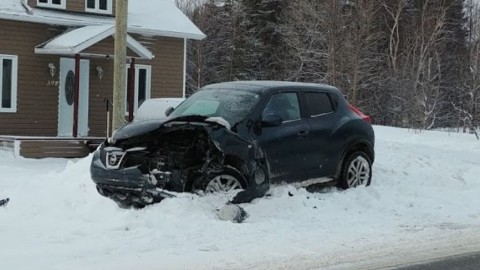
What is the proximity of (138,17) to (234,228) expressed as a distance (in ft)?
49.4

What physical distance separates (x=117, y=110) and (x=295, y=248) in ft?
17.4

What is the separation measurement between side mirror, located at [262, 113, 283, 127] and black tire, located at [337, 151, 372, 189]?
5.14ft

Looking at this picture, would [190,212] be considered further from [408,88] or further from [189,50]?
[189,50]

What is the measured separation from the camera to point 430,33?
41875 millimetres

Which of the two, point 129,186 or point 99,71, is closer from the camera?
point 129,186

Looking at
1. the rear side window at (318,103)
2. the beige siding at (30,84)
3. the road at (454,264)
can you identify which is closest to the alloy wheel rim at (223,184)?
the rear side window at (318,103)

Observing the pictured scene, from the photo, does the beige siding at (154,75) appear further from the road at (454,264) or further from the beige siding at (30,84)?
the road at (454,264)

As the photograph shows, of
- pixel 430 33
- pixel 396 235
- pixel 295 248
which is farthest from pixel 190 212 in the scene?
pixel 430 33

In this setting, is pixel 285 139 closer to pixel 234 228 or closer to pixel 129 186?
pixel 234 228

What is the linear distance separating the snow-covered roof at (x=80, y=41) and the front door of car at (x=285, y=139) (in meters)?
9.84

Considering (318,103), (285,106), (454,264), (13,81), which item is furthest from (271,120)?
(13,81)

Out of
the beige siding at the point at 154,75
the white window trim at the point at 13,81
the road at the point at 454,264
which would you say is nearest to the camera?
the road at the point at 454,264

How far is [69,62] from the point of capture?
20.2 metres

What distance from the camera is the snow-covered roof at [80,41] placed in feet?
59.9
